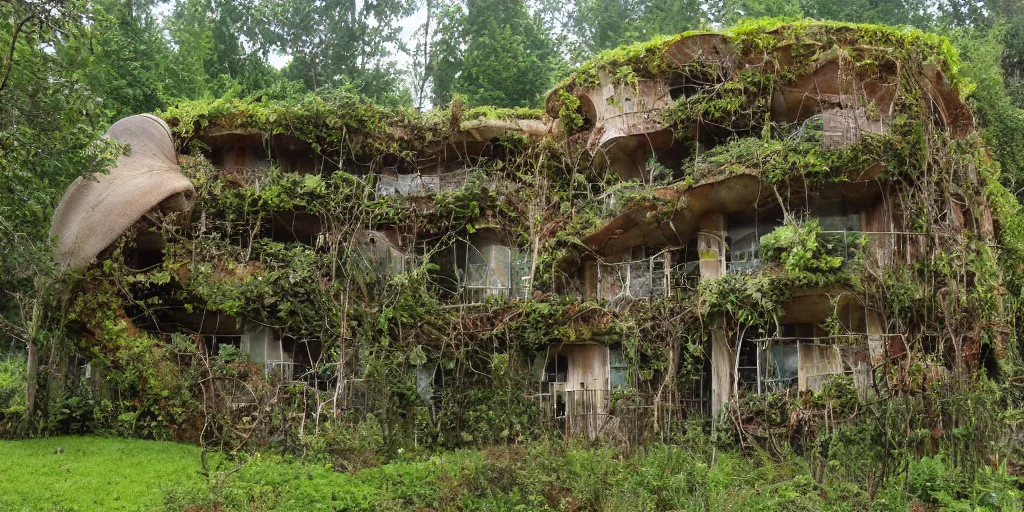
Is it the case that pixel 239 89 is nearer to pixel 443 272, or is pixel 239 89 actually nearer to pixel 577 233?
pixel 443 272

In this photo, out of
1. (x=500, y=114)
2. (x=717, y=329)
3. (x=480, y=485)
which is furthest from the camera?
(x=500, y=114)

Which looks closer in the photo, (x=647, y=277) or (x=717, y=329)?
(x=717, y=329)

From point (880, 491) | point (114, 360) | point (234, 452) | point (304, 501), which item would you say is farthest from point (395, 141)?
point (880, 491)

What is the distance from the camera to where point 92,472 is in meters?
12.8

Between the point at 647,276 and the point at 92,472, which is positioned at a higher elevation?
the point at 647,276

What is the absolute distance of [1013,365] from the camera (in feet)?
48.8

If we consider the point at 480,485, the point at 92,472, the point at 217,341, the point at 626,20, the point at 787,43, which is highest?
the point at 626,20

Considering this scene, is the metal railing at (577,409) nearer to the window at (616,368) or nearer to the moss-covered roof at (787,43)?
the window at (616,368)

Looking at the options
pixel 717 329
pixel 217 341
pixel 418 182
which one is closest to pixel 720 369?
pixel 717 329

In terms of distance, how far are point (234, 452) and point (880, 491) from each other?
9.82 meters

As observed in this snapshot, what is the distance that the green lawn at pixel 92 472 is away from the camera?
37.2ft

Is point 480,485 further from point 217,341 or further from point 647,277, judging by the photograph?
point 217,341

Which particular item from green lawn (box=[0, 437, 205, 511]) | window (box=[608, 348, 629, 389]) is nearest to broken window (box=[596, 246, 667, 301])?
window (box=[608, 348, 629, 389])

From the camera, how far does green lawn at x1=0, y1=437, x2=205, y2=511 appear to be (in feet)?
37.2
